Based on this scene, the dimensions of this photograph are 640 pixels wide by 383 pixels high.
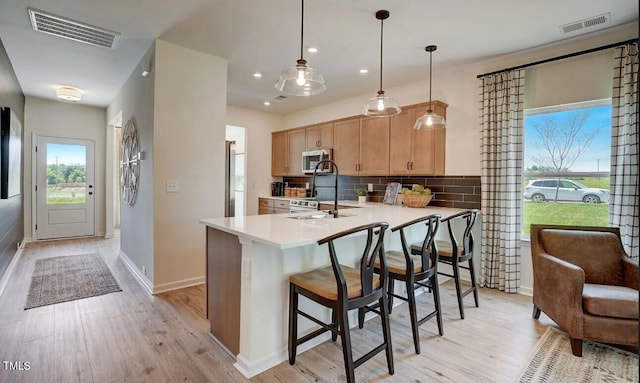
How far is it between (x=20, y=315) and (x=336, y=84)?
4.31 m

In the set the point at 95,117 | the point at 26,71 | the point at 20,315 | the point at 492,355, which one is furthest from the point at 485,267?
the point at 95,117

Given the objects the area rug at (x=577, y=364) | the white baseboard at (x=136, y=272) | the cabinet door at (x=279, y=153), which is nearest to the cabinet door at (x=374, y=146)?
the cabinet door at (x=279, y=153)

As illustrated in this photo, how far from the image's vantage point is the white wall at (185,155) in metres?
3.26

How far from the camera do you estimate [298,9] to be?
2.58 m

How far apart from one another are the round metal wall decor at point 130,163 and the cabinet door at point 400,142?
3.24 m

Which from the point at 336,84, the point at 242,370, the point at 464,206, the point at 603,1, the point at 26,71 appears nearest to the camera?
the point at 242,370

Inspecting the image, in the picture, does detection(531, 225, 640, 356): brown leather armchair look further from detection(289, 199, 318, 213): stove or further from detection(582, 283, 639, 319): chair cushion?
detection(289, 199, 318, 213): stove

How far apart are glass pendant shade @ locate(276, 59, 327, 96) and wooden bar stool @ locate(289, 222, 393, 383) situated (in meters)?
1.16

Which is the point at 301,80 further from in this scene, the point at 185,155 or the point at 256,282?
the point at 185,155

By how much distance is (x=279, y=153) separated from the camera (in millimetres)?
6164

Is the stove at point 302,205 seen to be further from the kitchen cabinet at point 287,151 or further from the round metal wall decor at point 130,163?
the round metal wall decor at point 130,163

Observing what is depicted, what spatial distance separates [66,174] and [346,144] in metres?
5.50

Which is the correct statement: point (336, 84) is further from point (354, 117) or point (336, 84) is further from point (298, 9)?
point (298, 9)

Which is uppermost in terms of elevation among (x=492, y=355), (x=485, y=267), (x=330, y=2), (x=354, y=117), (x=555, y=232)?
(x=330, y=2)
